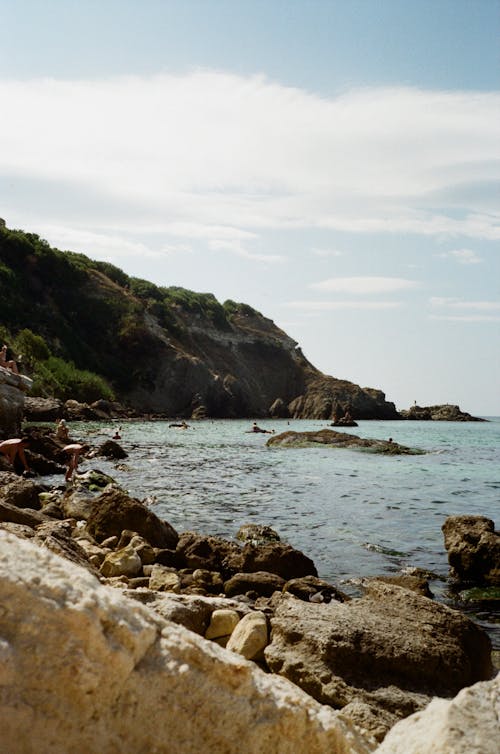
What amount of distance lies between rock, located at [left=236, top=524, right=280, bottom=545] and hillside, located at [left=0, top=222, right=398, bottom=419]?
58.5m

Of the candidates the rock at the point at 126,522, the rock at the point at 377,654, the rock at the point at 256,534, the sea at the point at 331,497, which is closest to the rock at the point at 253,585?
the sea at the point at 331,497

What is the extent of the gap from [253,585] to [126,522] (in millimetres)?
3542

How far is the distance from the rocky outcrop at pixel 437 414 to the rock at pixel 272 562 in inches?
4521

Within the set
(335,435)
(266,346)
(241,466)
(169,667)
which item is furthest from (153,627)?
(266,346)

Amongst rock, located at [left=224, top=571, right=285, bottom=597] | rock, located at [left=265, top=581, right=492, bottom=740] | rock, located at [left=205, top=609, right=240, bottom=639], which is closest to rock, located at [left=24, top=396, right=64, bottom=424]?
rock, located at [left=224, top=571, right=285, bottom=597]

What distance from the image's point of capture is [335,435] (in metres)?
45.3

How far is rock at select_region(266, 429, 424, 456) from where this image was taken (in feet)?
136

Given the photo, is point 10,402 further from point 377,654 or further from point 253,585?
point 377,654

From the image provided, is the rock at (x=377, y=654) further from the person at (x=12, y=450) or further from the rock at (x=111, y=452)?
the rock at (x=111, y=452)

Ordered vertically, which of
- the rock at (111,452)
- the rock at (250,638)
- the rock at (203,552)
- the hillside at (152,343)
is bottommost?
the rock at (111,452)

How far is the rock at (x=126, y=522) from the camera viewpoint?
464 inches

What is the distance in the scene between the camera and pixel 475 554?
39.3 feet

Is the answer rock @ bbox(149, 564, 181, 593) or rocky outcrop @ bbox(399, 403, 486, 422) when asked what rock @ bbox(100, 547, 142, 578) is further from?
rocky outcrop @ bbox(399, 403, 486, 422)

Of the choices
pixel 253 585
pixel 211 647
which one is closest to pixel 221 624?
pixel 253 585
